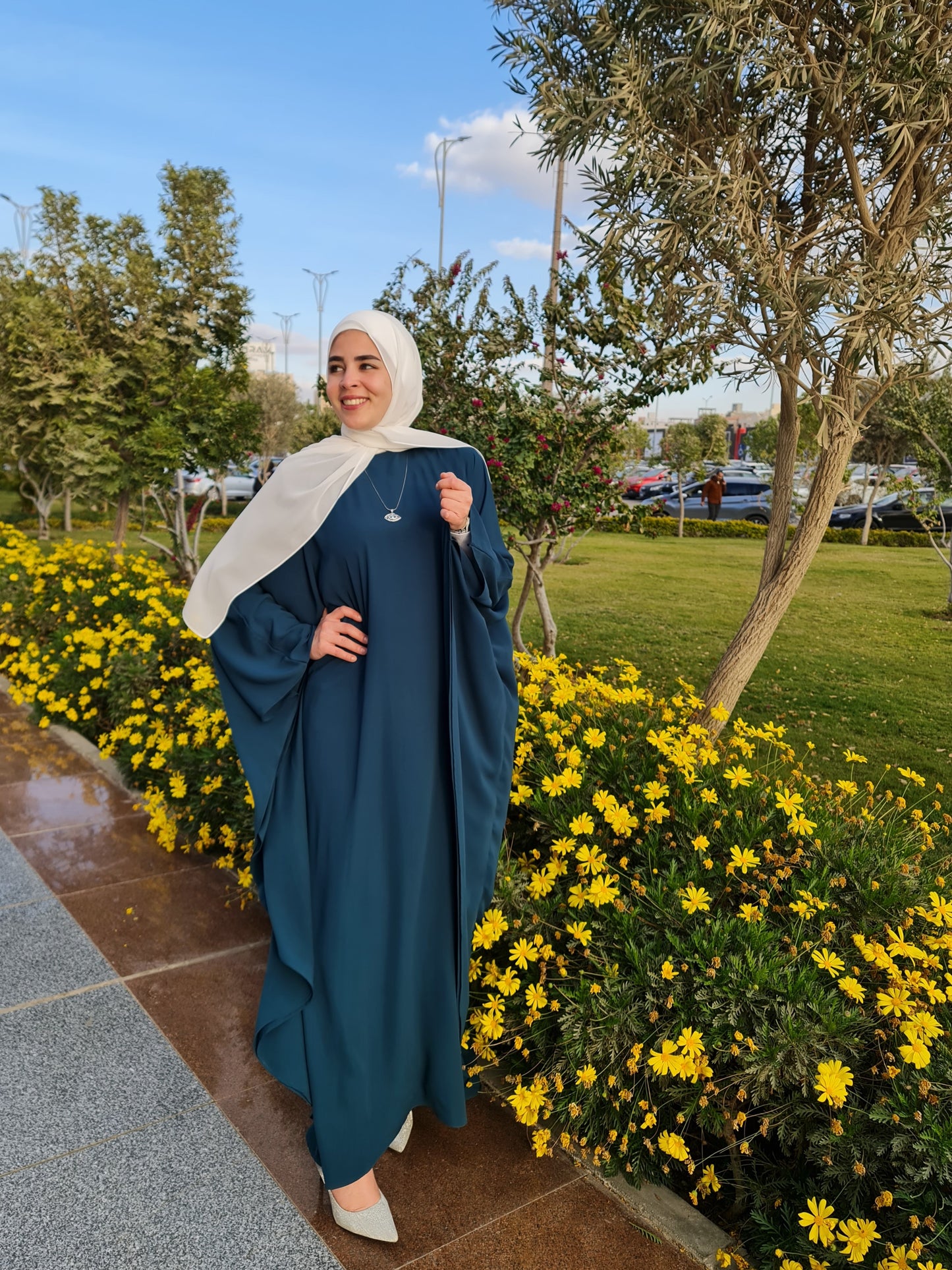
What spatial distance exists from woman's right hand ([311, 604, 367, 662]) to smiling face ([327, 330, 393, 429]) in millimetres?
438

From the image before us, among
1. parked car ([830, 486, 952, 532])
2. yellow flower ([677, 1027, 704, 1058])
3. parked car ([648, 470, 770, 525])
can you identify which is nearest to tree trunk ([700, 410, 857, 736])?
yellow flower ([677, 1027, 704, 1058])

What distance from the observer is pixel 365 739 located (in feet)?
6.53

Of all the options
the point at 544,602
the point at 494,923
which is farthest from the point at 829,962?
the point at 544,602

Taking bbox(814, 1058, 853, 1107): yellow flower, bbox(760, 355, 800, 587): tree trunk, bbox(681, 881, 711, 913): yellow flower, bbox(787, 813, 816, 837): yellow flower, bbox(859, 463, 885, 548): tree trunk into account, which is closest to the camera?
bbox(814, 1058, 853, 1107): yellow flower

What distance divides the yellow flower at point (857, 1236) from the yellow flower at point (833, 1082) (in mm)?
198

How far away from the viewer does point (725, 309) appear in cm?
348

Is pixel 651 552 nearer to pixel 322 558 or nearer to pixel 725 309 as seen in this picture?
pixel 725 309

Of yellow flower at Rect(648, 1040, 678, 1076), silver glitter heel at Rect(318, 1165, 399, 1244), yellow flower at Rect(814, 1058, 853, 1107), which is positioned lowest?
silver glitter heel at Rect(318, 1165, 399, 1244)

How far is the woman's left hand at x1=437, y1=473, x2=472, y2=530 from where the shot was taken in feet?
6.18

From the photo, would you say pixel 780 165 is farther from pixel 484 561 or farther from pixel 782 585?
pixel 484 561

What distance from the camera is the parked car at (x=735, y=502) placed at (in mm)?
24312

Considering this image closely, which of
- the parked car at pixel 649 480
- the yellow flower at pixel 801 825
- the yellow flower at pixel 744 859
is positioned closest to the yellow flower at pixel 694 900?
the yellow flower at pixel 744 859

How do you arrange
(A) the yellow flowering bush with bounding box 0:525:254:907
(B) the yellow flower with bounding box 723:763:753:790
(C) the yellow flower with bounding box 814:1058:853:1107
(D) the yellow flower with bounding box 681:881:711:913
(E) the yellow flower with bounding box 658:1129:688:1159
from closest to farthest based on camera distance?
1. (C) the yellow flower with bounding box 814:1058:853:1107
2. (E) the yellow flower with bounding box 658:1129:688:1159
3. (D) the yellow flower with bounding box 681:881:711:913
4. (B) the yellow flower with bounding box 723:763:753:790
5. (A) the yellow flowering bush with bounding box 0:525:254:907

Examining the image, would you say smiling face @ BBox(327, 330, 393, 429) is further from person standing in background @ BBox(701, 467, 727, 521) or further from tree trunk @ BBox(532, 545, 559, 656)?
person standing in background @ BBox(701, 467, 727, 521)
